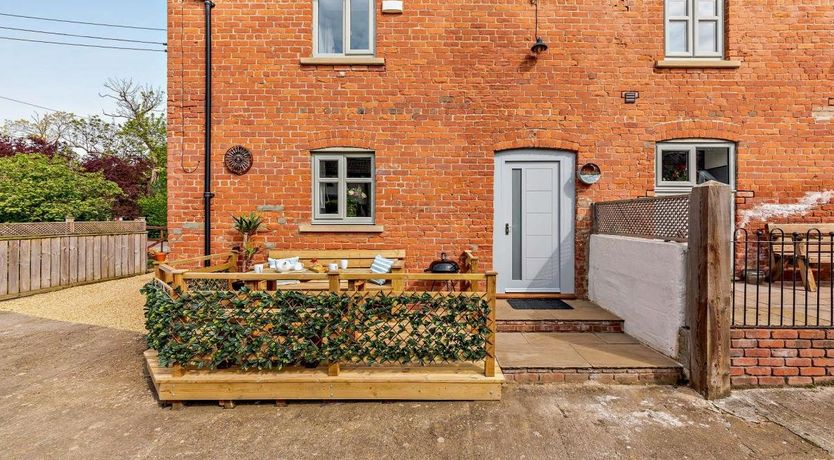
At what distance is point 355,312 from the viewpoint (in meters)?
3.52

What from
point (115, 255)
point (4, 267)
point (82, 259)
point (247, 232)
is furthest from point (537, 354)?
point (115, 255)

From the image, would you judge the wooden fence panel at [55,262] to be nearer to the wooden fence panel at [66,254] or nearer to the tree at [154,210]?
the wooden fence panel at [66,254]

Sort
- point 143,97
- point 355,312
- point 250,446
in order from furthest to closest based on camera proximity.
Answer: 1. point 143,97
2. point 355,312
3. point 250,446

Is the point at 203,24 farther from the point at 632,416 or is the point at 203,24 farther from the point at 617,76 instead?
the point at 632,416

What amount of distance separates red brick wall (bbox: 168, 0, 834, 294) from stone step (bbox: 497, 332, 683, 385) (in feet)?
6.47

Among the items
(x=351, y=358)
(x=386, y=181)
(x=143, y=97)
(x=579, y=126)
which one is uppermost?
(x=143, y=97)

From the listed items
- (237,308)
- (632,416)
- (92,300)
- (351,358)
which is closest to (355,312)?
(351,358)

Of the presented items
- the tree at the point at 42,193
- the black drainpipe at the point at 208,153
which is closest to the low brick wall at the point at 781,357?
the black drainpipe at the point at 208,153

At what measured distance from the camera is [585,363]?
12.6 ft

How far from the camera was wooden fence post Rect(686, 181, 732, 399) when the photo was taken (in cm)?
353

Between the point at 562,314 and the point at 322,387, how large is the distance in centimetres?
337

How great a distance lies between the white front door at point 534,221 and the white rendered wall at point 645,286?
0.62 meters

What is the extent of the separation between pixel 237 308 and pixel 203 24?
5.16 meters

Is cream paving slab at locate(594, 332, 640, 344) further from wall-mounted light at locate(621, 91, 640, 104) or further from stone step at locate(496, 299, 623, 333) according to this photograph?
wall-mounted light at locate(621, 91, 640, 104)
